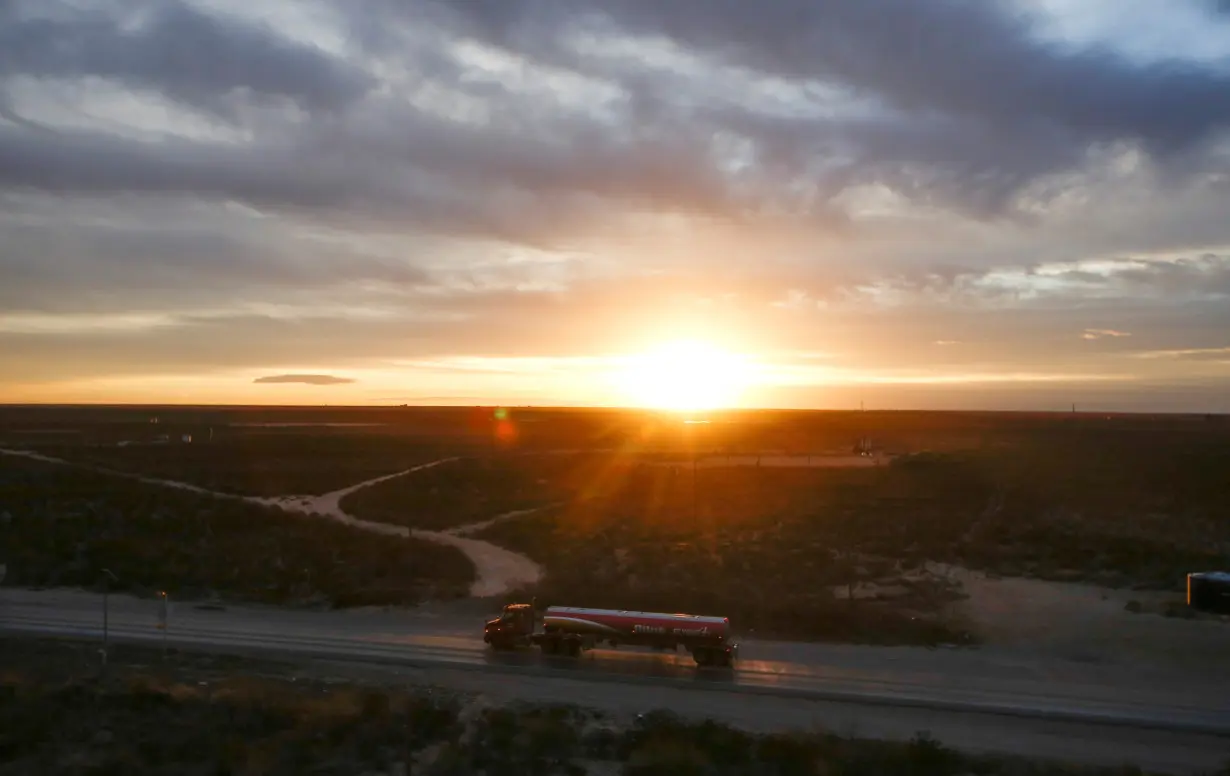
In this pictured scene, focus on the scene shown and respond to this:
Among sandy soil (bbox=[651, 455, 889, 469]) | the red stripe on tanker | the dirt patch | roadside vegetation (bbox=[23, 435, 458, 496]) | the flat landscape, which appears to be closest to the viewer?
the red stripe on tanker

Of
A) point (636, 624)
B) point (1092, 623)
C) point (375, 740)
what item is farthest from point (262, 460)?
point (375, 740)

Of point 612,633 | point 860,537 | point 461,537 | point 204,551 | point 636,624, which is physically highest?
point 636,624

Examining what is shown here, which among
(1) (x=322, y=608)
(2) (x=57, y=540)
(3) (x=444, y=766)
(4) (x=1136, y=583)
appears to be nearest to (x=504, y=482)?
(2) (x=57, y=540)

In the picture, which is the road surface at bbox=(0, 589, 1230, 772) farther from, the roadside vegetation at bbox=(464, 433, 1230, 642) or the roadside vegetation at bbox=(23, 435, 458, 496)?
the roadside vegetation at bbox=(23, 435, 458, 496)

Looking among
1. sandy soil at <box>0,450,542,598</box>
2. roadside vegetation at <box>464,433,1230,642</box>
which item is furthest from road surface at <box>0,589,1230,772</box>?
sandy soil at <box>0,450,542,598</box>

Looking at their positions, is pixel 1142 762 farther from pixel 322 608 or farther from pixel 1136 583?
pixel 322 608

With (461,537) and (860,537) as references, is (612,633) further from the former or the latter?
(461,537)

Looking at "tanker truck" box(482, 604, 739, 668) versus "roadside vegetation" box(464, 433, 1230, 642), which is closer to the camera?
"tanker truck" box(482, 604, 739, 668)
